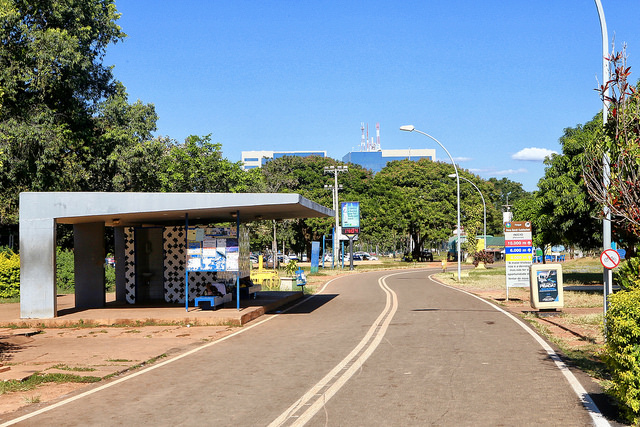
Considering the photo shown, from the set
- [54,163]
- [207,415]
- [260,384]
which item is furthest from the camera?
[54,163]

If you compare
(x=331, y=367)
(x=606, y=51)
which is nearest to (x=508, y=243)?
(x=606, y=51)

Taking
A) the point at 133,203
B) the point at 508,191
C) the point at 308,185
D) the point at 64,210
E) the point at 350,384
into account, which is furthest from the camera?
the point at 508,191

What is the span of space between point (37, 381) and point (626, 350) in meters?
8.73

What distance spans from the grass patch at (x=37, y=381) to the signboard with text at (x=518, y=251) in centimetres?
1583

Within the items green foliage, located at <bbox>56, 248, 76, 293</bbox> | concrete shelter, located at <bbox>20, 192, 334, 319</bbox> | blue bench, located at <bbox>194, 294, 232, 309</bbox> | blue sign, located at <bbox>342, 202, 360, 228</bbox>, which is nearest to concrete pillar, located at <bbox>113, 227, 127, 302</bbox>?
concrete shelter, located at <bbox>20, 192, 334, 319</bbox>

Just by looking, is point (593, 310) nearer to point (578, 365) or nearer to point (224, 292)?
point (578, 365)

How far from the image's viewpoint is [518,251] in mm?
22594

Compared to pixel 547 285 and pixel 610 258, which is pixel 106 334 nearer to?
pixel 610 258

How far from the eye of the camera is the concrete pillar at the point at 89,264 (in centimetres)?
2072

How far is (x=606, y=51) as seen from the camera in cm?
1319

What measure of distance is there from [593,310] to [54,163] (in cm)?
2592

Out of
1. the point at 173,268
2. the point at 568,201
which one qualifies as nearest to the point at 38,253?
the point at 173,268

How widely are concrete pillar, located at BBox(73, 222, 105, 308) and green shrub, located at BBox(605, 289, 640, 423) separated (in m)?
17.7

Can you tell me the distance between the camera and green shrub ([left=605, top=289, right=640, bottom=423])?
6.44 m
